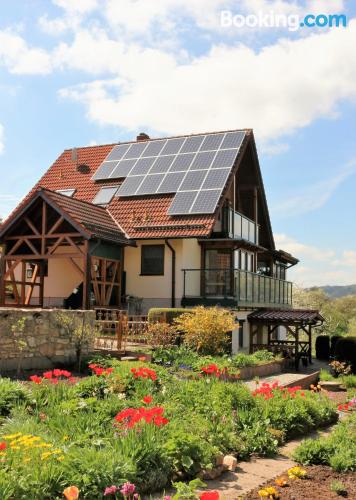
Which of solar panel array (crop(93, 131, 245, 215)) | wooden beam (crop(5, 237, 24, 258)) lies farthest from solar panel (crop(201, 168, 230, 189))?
wooden beam (crop(5, 237, 24, 258))

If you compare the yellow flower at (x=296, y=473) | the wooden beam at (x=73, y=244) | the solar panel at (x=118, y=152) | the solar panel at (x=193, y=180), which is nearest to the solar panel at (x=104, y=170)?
the solar panel at (x=118, y=152)

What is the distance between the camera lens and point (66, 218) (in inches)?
804

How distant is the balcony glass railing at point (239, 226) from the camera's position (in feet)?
82.1

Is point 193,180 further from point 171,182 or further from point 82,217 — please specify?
point 82,217

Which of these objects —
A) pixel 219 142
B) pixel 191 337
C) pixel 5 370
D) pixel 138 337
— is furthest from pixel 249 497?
pixel 219 142

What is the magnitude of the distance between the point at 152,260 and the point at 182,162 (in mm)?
5030

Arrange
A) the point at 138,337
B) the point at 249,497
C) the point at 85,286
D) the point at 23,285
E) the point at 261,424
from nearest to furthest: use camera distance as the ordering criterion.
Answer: the point at 249,497 → the point at 261,424 → the point at 138,337 → the point at 85,286 → the point at 23,285

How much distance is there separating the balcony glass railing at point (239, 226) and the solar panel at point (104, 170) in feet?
20.1

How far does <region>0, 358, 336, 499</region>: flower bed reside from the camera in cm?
530

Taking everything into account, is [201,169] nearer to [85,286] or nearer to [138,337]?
[85,286]

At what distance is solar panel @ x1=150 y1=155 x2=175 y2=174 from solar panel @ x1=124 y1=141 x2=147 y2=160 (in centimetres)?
162

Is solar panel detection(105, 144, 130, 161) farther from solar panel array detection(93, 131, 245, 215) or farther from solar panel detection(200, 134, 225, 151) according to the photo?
solar panel detection(200, 134, 225, 151)

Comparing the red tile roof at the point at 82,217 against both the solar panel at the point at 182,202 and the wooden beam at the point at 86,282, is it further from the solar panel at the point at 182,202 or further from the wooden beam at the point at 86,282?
the solar panel at the point at 182,202

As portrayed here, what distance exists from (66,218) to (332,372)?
1239 cm
